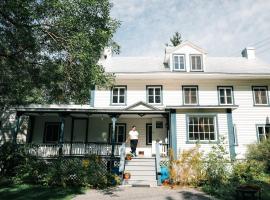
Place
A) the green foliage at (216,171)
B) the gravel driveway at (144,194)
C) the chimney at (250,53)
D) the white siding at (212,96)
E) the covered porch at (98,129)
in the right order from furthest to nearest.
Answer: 1. the chimney at (250,53)
2. the white siding at (212,96)
3. the covered porch at (98,129)
4. the green foliage at (216,171)
5. the gravel driveway at (144,194)

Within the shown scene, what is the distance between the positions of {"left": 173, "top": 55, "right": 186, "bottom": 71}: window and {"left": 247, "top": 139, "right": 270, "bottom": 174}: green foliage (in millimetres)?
7593

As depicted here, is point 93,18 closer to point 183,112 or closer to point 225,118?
point 183,112

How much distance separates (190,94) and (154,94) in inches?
108

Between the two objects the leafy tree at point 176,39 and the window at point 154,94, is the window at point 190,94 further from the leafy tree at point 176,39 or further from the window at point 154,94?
the leafy tree at point 176,39

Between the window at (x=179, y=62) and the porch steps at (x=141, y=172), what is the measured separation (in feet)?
25.7

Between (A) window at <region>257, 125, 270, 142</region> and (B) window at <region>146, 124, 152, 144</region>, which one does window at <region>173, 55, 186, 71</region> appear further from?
(A) window at <region>257, 125, 270, 142</region>

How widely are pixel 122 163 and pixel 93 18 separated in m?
7.66

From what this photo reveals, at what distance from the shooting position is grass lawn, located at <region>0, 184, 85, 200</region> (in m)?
9.75

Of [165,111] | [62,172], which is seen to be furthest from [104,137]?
[62,172]

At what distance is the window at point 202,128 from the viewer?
16.1 meters

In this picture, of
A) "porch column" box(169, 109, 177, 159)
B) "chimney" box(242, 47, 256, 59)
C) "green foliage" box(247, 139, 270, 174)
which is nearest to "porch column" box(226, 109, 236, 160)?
"green foliage" box(247, 139, 270, 174)

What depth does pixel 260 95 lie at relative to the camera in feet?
63.4

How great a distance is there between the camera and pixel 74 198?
9.77 meters

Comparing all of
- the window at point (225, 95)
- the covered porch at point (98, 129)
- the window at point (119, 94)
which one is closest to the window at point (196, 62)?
the window at point (225, 95)
